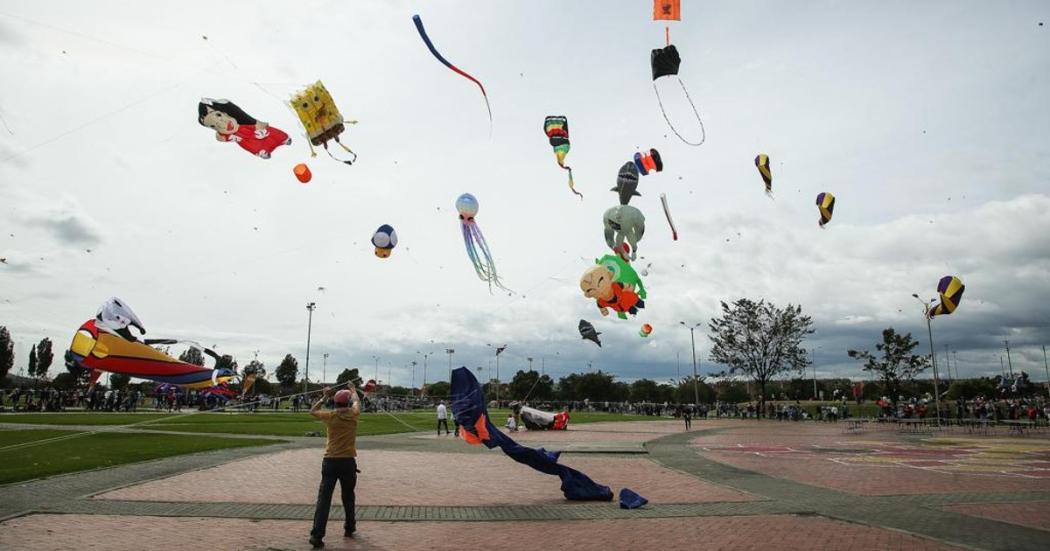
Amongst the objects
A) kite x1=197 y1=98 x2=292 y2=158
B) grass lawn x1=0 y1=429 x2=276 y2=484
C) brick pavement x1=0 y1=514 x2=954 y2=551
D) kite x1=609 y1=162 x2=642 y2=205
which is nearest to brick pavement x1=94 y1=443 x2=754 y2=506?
brick pavement x1=0 y1=514 x2=954 y2=551

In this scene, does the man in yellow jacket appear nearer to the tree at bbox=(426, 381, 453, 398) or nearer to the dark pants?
the dark pants

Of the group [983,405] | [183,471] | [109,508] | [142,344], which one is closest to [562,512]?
[109,508]

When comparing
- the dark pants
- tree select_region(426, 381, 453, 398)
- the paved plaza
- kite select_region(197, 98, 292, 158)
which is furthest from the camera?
tree select_region(426, 381, 453, 398)

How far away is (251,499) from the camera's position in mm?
10500

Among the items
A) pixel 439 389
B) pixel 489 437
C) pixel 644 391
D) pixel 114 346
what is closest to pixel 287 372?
pixel 439 389

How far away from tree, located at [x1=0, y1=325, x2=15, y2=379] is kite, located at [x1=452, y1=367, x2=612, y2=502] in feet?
319

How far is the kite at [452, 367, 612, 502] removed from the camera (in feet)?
34.9

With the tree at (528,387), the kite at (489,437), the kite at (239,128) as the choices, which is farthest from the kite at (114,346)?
the tree at (528,387)

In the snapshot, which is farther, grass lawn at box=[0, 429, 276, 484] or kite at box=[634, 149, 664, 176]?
kite at box=[634, 149, 664, 176]

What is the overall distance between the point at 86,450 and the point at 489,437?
12.9 m

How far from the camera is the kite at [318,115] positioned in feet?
48.0

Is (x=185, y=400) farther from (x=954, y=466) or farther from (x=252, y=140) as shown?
(x=954, y=466)

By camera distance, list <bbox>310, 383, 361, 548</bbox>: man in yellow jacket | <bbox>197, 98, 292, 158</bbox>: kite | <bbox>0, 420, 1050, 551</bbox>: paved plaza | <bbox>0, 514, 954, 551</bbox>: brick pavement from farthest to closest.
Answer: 1. <bbox>197, 98, 292, 158</bbox>: kite
2. <bbox>0, 420, 1050, 551</bbox>: paved plaza
3. <bbox>310, 383, 361, 548</bbox>: man in yellow jacket
4. <bbox>0, 514, 954, 551</bbox>: brick pavement

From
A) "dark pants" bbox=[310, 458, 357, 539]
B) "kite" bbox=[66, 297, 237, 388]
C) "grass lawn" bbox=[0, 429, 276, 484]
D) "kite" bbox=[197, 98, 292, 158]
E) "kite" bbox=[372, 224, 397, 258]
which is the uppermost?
"kite" bbox=[197, 98, 292, 158]
